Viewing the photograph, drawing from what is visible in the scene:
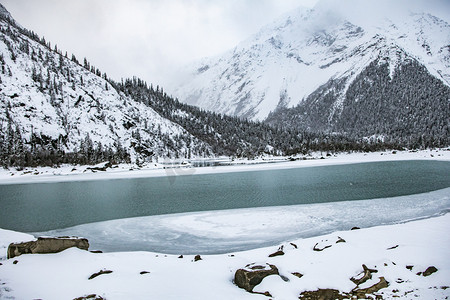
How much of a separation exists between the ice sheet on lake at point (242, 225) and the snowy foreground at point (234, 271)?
3.47m

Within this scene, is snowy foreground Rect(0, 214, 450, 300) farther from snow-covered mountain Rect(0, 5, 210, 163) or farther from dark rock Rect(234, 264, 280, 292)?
snow-covered mountain Rect(0, 5, 210, 163)

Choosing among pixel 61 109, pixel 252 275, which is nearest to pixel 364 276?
pixel 252 275

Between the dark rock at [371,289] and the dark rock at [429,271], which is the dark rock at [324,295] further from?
the dark rock at [429,271]

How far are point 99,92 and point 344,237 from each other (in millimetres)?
181882

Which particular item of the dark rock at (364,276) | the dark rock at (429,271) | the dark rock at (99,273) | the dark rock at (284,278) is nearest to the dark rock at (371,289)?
the dark rock at (364,276)

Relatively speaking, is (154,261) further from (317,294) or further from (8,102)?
(8,102)

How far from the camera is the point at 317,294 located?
11.5 m

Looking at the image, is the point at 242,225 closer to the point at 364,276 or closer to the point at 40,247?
the point at 364,276

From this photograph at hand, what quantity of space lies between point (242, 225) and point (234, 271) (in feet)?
38.0

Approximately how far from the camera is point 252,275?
12.5 metres

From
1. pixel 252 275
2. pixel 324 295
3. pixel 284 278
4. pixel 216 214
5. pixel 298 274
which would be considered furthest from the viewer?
pixel 216 214

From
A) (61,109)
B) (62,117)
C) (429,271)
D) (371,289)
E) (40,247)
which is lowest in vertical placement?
(371,289)

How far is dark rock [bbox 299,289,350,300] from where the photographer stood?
11177 mm

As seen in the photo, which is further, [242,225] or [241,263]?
[242,225]
